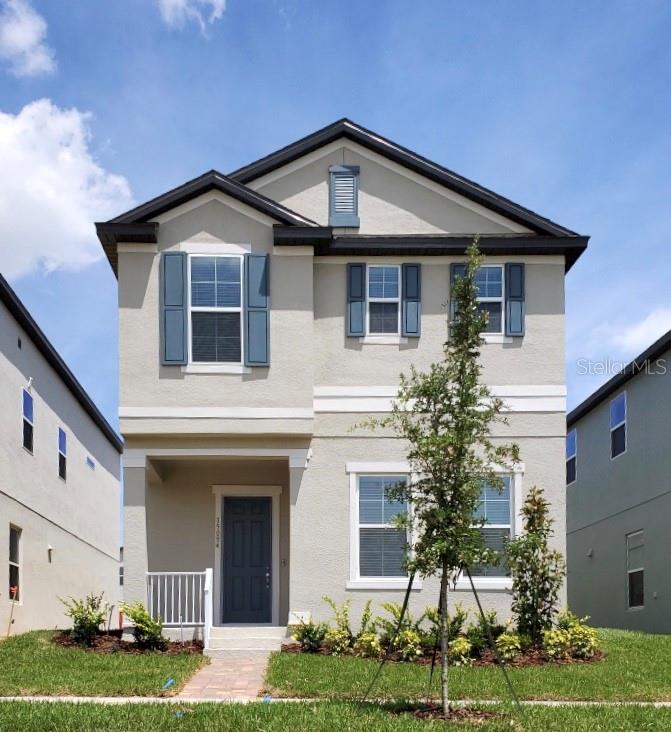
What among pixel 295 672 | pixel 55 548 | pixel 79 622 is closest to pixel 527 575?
pixel 295 672

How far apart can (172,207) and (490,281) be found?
211 inches

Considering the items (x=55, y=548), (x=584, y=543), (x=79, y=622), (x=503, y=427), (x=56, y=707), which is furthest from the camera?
(x=584, y=543)

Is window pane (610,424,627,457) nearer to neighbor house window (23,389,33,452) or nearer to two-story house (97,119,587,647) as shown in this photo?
two-story house (97,119,587,647)

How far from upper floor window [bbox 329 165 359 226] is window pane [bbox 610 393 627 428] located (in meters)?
9.01

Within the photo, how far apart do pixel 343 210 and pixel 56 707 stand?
402 inches

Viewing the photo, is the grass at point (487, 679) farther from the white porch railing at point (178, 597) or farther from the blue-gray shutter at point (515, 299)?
the blue-gray shutter at point (515, 299)

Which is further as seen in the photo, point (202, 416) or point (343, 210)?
point (343, 210)

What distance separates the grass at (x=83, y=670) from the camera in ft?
39.4

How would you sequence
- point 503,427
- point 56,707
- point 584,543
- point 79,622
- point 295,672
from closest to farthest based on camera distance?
point 56,707, point 295,672, point 79,622, point 503,427, point 584,543

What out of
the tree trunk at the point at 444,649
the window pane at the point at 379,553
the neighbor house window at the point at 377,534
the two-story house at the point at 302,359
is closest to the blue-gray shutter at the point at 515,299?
the two-story house at the point at 302,359

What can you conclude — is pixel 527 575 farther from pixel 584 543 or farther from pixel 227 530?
pixel 584 543

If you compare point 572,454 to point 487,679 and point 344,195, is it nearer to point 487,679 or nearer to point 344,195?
point 344,195

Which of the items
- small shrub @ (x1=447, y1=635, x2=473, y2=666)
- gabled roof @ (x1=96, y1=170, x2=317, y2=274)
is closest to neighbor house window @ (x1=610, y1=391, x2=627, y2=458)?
gabled roof @ (x1=96, y1=170, x2=317, y2=274)

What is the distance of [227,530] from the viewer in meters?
18.5
